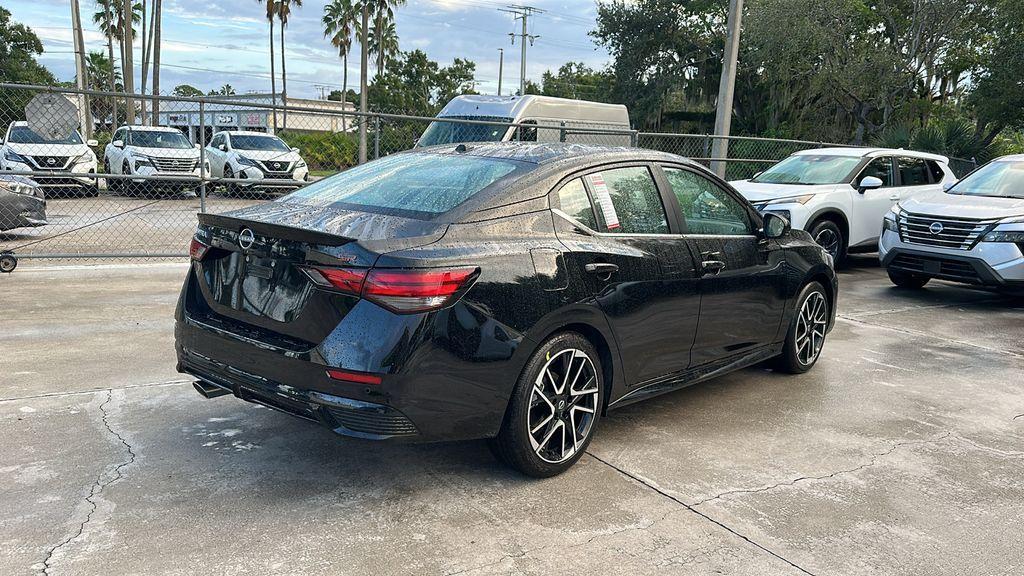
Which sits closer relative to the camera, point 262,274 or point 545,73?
point 262,274

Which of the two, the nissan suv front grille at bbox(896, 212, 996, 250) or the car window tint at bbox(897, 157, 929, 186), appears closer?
the nissan suv front grille at bbox(896, 212, 996, 250)

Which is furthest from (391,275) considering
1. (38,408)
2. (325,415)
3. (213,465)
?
(38,408)

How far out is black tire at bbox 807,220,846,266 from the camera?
1099 cm

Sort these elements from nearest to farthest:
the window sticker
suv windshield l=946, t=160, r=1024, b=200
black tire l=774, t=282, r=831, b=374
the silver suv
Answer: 1. the window sticker
2. black tire l=774, t=282, r=831, b=374
3. the silver suv
4. suv windshield l=946, t=160, r=1024, b=200

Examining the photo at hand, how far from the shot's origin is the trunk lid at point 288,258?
3400 mm

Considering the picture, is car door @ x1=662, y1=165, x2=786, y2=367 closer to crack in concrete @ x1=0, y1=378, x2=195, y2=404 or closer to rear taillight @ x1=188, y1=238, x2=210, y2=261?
rear taillight @ x1=188, y1=238, x2=210, y2=261

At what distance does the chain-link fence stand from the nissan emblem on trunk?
5.21m

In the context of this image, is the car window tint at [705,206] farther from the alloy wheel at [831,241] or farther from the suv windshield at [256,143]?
the suv windshield at [256,143]

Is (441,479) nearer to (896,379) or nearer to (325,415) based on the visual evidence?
(325,415)

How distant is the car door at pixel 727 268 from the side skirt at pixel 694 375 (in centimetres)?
4

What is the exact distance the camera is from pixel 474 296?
3494 mm

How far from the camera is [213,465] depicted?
3953 millimetres

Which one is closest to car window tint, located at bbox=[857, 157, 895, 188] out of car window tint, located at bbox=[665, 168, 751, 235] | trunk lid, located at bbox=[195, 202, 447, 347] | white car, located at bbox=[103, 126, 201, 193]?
car window tint, located at bbox=[665, 168, 751, 235]

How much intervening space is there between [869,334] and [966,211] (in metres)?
2.71
